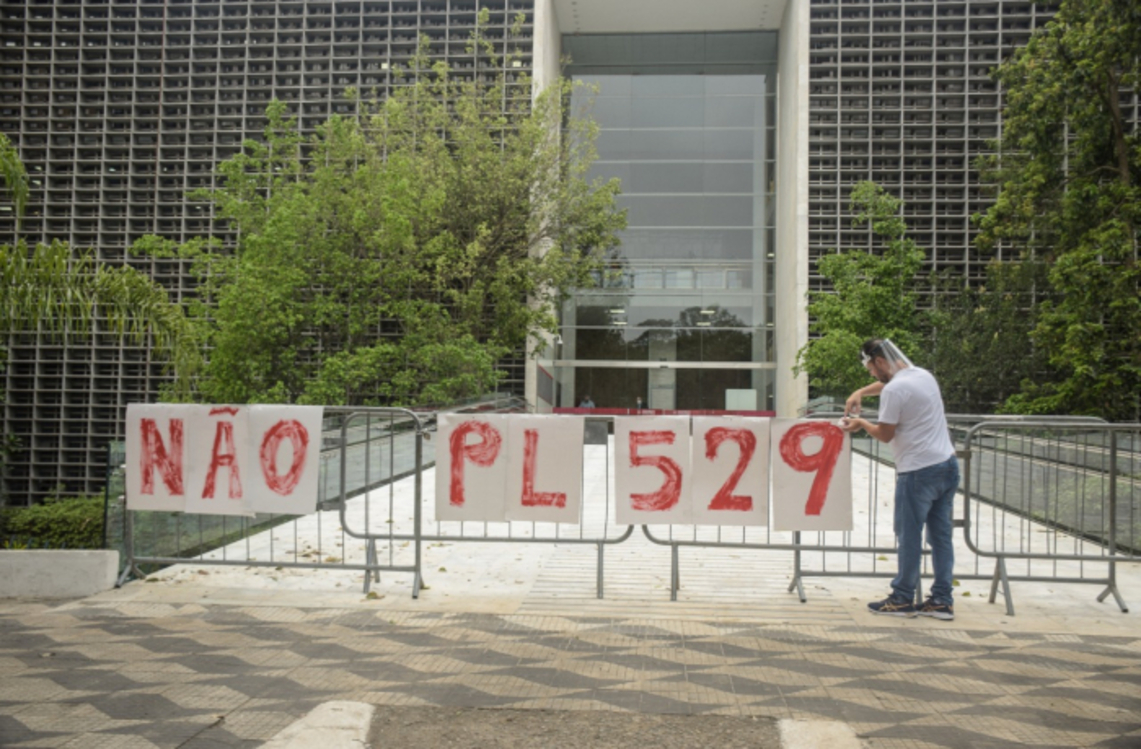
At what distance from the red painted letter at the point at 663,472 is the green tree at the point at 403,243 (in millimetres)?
11747

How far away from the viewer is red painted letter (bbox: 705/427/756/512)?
5.89m

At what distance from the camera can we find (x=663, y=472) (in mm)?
5934

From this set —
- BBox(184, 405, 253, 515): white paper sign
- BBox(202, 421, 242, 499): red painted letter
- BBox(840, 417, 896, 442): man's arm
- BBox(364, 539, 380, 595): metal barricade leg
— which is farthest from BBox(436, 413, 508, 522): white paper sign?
BBox(840, 417, 896, 442): man's arm

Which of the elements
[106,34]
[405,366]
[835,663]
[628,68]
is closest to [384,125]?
[405,366]

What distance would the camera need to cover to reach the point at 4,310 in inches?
327

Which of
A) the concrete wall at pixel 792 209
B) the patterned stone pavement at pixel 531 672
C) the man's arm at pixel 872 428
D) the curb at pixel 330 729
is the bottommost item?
the patterned stone pavement at pixel 531 672

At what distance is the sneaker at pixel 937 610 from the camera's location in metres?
5.35

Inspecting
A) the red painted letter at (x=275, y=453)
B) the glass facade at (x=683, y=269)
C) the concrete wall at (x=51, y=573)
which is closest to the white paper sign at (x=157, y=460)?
the concrete wall at (x=51, y=573)

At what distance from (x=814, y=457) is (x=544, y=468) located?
184cm

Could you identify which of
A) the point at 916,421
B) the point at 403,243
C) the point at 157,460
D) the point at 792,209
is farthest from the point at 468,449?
the point at 792,209

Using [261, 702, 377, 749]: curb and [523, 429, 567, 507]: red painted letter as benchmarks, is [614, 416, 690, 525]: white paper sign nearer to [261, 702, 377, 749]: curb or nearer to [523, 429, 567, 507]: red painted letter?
[523, 429, 567, 507]: red painted letter

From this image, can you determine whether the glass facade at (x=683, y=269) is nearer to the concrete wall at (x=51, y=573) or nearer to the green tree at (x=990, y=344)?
the green tree at (x=990, y=344)

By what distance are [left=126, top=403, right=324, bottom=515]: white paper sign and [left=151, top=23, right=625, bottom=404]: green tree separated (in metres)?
10.4

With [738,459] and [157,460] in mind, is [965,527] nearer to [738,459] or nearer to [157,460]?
[738,459]
